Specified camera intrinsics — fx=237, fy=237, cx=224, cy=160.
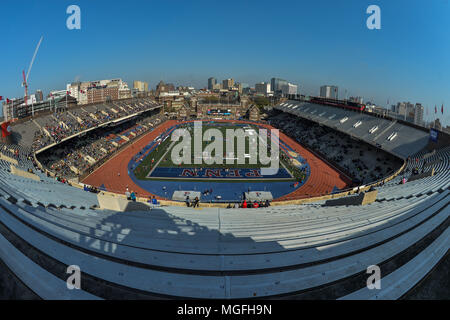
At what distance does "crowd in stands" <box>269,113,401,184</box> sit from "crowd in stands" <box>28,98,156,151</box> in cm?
4788

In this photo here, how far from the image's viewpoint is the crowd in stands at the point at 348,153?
35.1m

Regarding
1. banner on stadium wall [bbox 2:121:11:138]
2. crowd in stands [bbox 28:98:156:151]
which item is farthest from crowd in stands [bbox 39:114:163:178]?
banner on stadium wall [bbox 2:121:11:138]

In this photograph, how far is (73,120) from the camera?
50188 millimetres

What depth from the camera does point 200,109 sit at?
106m

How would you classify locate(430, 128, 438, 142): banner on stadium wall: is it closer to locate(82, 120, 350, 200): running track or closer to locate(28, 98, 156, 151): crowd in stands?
locate(82, 120, 350, 200): running track

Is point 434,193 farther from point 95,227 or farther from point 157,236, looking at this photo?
point 95,227

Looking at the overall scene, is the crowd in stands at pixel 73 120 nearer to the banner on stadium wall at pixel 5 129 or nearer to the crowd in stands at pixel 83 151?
the crowd in stands at pixel 83 151

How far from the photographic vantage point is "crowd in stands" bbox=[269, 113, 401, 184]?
35.1 metres

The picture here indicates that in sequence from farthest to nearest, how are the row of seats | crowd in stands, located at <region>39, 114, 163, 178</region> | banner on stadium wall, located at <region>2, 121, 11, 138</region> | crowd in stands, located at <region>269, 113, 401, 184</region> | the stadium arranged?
crowd in stands, located at <region>39, 114, 163, 178</region>
crowd in stands, located at <region>269, 113, 401, 184</region>
banner on stadium wall, located at <region>2, 121, 11, 138</region>
the row of seats
the stadium

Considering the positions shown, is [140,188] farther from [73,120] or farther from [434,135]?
[434,135]

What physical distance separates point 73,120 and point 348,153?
184 ft

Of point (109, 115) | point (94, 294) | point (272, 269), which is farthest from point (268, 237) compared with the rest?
point (109, 115)

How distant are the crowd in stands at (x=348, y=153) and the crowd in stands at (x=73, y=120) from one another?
157 feet

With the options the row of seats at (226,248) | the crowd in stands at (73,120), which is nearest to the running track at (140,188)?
the crowd in stands at (73,120)
